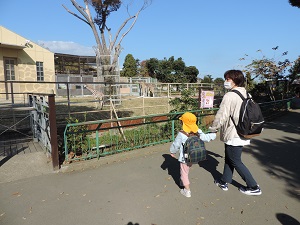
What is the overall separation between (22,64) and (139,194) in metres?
17.8

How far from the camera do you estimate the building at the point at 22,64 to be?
16.1m

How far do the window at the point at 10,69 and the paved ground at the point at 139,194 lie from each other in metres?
14.4

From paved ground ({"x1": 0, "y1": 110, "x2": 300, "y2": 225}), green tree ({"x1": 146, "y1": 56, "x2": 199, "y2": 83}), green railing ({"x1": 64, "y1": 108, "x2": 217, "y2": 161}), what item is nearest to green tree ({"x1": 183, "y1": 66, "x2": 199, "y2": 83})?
green tree ({"x1": 146, "y1": 56, "x2": 199, "y2": 83})

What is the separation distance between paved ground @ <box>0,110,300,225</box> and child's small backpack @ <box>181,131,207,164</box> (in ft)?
2.09

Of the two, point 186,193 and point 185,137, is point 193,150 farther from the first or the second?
Answer: point 186,193

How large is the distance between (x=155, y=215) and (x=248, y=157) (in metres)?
3.06

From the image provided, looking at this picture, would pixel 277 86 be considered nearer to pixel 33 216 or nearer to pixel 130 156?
pixel 130 156

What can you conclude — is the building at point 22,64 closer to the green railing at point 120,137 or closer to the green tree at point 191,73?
the green railing at point 120,137

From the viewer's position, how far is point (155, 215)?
2.94 meters

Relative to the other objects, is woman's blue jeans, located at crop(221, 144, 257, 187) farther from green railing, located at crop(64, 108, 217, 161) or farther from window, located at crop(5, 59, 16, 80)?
window, located at crop(5, 59, 16, 80)

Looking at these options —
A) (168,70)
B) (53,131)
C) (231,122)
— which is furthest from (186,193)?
(168,70)

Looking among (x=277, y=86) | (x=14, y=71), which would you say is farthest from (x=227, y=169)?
(x=14, y=71)

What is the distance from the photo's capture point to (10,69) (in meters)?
17.0

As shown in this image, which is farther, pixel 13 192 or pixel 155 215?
pixel 13 192
